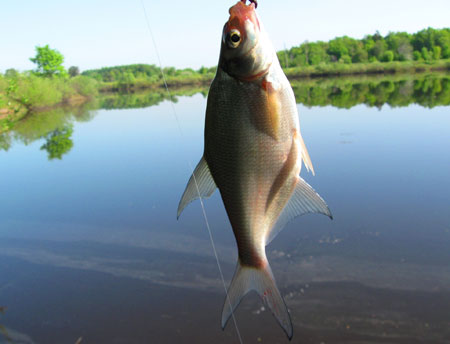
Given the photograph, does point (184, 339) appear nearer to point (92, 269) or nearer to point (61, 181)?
point (92, 269)

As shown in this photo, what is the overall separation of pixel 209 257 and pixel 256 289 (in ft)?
19.2

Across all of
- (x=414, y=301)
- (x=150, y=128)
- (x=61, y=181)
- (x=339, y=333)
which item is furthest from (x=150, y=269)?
(x=150, y=128)

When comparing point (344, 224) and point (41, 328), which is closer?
point (41, 328)

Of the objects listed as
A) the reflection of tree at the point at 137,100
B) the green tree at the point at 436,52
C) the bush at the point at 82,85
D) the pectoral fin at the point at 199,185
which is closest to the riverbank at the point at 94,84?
the bush at the point at 82,85

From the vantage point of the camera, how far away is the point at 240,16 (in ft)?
4.44

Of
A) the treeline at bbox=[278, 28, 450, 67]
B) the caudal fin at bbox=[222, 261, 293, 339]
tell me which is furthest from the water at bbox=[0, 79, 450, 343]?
the treeline at bbox=[278, 28, 450, 67]

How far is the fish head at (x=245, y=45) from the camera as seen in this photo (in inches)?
53.5

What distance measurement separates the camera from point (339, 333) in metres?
5.00

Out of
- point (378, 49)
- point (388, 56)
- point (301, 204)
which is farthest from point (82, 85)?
point (301, 204)

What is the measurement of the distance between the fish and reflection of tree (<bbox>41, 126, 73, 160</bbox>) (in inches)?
731

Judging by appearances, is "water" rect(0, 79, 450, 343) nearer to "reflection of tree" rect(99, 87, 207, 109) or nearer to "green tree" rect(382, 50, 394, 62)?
"reflection of tree" rect(99, 87, 207, 109)

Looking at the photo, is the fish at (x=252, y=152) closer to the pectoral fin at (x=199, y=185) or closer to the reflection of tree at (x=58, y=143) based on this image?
the pectoral fin at (x=199, y=185)

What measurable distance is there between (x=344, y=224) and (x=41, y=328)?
6483mm

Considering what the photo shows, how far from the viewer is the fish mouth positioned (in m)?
1.35
